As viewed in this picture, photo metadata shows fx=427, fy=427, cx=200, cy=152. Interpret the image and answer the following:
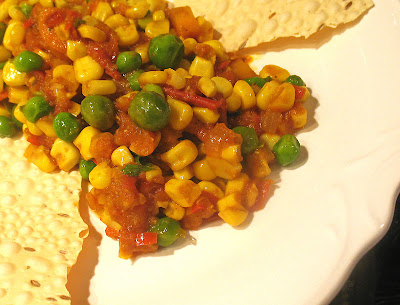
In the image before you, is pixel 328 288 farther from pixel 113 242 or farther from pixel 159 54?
pixel 159 54

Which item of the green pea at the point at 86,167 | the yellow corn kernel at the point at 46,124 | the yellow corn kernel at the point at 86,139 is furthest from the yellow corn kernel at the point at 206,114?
the yellow corn kernel at the point at 46,124

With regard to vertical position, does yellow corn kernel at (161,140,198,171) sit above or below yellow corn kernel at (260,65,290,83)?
below

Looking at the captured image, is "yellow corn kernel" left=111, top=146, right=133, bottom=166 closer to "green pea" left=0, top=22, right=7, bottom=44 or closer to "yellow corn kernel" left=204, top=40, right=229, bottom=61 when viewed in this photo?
"yellow corn kernel" left=204, top=40, right=229, bottom=61

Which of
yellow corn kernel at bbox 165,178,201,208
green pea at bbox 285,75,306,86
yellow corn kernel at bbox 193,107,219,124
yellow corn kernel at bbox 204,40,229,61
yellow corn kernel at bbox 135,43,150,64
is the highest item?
green pea at bbox 285,75,306,86

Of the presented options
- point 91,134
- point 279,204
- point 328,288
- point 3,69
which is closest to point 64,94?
point 91,134


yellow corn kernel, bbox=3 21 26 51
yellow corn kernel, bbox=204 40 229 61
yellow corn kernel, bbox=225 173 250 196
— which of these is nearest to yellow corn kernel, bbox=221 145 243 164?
yellow corn kernel, bbox=225 173 250 196

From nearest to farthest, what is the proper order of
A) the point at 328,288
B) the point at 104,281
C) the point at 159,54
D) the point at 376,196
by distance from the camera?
1. the point at 328,288
2. the point at 376,196
3. the point at 104,281
4. the point at 159,54
